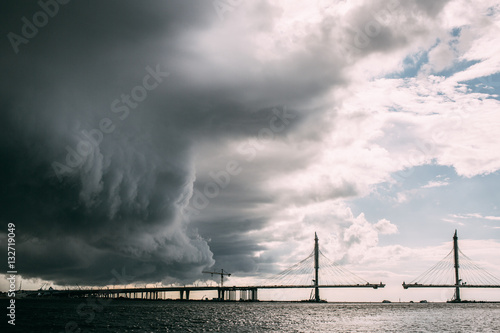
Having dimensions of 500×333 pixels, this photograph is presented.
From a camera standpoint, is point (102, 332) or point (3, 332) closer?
point (3, 332)

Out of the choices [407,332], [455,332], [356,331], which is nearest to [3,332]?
[356,331]

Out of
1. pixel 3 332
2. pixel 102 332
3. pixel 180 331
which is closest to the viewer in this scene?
→ pixel 3 332

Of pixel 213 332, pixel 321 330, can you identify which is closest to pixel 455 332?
pixel 321 330

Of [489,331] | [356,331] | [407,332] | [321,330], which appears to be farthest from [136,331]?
[489,331]

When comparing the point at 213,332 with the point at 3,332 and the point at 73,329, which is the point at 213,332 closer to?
the point at 73,329

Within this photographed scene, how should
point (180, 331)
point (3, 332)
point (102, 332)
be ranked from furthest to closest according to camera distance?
point (180, 331) < point (102, 332) < point (3, 332)

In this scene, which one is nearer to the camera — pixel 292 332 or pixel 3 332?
pixel 3 332

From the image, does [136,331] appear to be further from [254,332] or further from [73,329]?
[254,332]

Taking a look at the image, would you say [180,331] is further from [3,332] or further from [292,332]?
[3,332]
